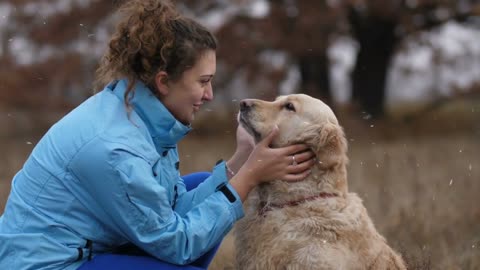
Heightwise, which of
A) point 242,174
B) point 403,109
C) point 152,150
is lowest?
point 403,109

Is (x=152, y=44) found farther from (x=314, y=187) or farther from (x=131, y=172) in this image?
(x=314, y=187)

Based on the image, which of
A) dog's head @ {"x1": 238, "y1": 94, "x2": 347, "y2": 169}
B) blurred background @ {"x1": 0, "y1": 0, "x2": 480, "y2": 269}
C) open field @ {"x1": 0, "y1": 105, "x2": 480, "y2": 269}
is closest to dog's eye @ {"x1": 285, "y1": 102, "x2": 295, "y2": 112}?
dog's head @ {"x1": 238, "y1": 94, "x2": 347, "y2": 169}

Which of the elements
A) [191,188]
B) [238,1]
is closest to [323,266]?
[191,188]

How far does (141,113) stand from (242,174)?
460 millimetres

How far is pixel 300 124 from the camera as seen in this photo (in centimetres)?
313

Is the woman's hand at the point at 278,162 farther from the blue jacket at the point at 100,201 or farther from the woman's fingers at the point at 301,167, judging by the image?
the blue jacket at the point at 100,201

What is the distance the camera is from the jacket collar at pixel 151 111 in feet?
8.81

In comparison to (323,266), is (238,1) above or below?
below

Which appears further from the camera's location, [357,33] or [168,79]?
[357,33]

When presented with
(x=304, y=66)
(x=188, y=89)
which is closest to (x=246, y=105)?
(x=188, y=89)

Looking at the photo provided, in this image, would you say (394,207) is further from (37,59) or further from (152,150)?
(37,59)

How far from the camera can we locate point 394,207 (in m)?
5.31

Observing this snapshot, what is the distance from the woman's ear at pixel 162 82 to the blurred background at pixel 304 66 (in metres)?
5.61

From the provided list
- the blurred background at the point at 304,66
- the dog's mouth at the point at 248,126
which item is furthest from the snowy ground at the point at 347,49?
the dog's mouth at the point at 248,126
